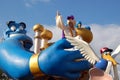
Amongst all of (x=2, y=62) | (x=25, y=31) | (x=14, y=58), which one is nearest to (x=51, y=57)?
(x=14, y=58)

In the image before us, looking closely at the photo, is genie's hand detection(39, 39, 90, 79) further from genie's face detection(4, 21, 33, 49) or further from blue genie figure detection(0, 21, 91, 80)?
genie's face detection(4, 21, 33, 49)

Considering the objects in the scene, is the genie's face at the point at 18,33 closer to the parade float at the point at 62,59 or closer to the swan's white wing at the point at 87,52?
the parade float at the point at 62,59

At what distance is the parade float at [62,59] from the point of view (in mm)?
5168

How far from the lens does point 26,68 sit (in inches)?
233

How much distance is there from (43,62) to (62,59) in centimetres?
36

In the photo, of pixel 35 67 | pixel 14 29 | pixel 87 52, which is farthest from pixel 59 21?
pixel 14 29

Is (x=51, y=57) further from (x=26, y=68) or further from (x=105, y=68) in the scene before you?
A: (x=105, y=68)

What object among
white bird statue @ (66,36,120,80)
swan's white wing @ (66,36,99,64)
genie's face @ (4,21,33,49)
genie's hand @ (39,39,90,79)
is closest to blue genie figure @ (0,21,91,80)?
genie's hand @ (39,39,90,79)

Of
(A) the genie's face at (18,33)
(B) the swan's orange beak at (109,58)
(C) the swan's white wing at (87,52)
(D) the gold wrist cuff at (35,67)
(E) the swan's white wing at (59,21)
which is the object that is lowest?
(D) the gold wrist cuff at (35,67)

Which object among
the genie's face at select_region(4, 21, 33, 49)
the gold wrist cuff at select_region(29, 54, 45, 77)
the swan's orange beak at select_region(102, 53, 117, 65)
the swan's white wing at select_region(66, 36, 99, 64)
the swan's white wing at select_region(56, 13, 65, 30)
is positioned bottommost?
the gold wrist cuff at select_region(29, 54, 45, 77)

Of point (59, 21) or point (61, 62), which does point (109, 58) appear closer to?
point (61, 62)

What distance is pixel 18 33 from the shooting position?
280 inches

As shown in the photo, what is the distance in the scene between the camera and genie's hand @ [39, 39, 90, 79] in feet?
18.5

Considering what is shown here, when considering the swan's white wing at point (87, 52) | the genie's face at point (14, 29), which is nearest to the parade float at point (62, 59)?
the swan's white wing at point (87, 52)
